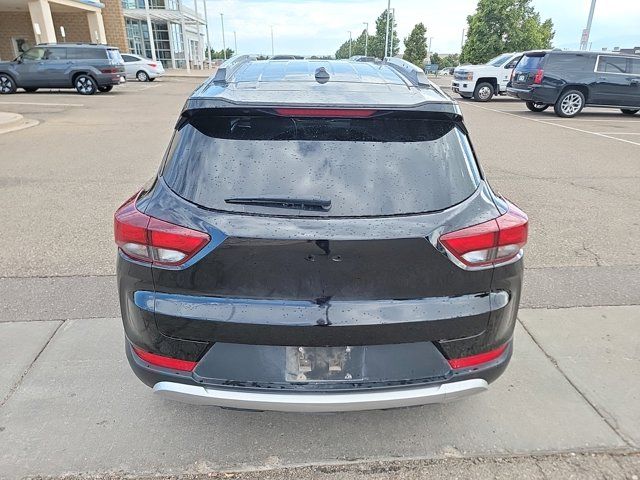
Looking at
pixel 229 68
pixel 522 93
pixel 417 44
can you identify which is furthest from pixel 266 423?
pixel 417 44

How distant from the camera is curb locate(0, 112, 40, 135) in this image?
37.0 feet

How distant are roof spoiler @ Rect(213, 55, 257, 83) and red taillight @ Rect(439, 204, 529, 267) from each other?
139 centimetres

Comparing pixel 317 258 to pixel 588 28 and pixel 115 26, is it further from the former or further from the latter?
pixel 115 26

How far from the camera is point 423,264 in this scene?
6.23ft

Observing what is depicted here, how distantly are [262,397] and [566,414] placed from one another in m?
1.79

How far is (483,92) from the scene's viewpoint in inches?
782

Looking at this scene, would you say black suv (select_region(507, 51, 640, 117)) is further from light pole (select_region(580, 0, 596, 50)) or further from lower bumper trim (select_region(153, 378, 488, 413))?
lower bumper trim (select_region(153, 378, 488, 413))

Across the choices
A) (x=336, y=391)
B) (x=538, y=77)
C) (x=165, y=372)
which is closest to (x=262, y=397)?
(x=336, y=391)

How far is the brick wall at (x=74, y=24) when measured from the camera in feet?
108

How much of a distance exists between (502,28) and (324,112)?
39653mm

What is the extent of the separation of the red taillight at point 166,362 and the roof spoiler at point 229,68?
1372mm

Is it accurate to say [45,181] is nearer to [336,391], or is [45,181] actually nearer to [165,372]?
[165,372]

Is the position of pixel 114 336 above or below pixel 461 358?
below

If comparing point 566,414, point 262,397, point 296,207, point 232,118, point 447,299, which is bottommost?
point 566,414
